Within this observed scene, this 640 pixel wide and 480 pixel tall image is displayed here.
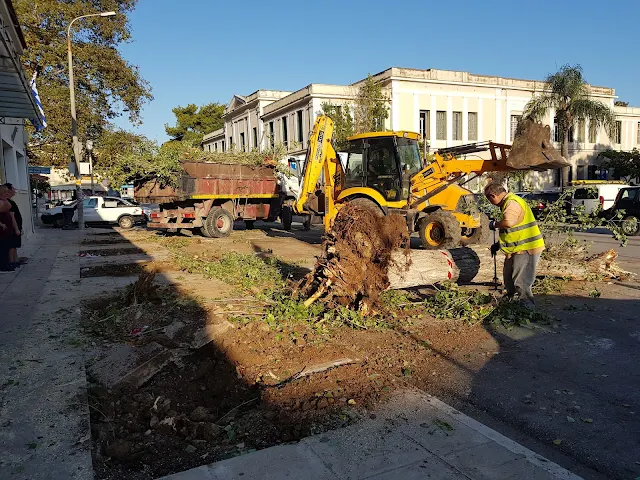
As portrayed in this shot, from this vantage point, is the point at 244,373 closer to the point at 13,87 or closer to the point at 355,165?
the point at 355,165

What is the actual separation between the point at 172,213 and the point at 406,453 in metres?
15.2

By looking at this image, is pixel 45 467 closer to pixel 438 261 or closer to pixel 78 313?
pixel 78 313

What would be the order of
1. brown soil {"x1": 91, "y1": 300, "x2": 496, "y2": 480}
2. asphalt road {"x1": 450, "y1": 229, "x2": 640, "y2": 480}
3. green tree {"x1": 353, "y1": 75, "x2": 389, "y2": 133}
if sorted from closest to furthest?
asphalt road {"x1": 450, "y1": 229, "x2": 640, "y2": 480}
brown soil {"x1": 91, "y1": 300, "x2": 496, "y2": 480}
green tree {"x1": 353, "y1": 75, "x2": 389, "y2": 133}

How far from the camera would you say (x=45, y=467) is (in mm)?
3031

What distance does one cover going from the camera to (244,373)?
4.64 m

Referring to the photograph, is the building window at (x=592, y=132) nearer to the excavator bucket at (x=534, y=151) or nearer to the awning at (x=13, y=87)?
the excavator bucket at (x=534, y=151)

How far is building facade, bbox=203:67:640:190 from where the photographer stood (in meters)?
37.0

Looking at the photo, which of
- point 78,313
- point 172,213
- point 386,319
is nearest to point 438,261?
point 386,319

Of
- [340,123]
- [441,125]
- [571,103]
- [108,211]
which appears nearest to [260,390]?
[108,211]

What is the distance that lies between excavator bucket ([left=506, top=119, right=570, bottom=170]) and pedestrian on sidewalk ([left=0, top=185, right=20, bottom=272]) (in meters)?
9.83

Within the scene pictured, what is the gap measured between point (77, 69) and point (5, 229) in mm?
20729

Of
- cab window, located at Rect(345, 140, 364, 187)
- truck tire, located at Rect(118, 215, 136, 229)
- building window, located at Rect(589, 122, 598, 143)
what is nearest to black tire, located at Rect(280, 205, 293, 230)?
cab window, located at Rect(345, 140, 364, 187)

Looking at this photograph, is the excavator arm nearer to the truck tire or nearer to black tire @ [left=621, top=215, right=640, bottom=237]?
black tire @ [left=621, top=215, right=640, bottom=237]

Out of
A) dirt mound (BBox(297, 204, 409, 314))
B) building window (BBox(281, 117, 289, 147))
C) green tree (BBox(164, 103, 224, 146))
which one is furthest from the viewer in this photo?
green tree (BBox(164, 103, 224, 146))
